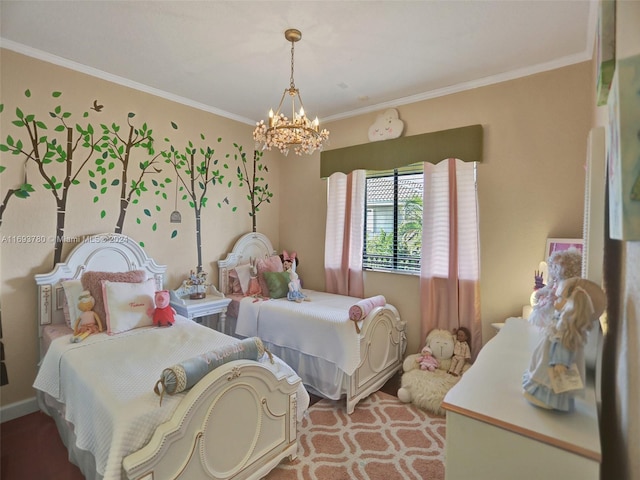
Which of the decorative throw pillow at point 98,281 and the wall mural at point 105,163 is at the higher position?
the wall mural at point 105,163

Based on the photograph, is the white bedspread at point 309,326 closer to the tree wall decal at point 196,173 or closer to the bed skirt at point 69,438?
the tree wall decal at point 196,173

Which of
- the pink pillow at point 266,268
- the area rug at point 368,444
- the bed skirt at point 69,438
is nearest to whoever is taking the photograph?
the bed skirt at point 69,438

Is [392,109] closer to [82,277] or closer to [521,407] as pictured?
[521,407]

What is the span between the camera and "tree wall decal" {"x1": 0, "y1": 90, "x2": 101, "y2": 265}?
236cm

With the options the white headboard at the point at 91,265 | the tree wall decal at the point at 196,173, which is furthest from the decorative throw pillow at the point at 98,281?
the tree wall decal at the point at 196,173

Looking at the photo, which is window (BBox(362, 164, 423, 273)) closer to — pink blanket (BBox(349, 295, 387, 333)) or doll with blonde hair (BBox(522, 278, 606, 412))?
pink blanket (BBox(349, 295, 387, 333))

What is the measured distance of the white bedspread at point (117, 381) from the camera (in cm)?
130

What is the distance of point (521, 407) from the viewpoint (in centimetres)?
97

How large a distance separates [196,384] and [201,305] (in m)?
1.63

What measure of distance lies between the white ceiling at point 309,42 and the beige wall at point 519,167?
16cm

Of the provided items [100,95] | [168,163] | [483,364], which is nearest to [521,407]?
[483,364]

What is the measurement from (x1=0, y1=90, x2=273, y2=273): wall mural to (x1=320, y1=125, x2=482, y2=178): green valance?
1.27 m

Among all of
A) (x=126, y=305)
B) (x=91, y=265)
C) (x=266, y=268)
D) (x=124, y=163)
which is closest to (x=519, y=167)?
(x=266, y=268)

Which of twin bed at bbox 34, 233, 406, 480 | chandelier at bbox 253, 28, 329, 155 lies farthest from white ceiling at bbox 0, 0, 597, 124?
twin bed at bbox 34, 233, 406, 480
